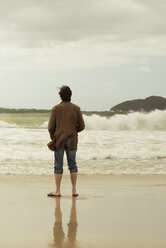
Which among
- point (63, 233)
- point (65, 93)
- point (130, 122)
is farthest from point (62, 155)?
point (130, 122)

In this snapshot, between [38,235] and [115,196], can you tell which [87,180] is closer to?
[115,196]

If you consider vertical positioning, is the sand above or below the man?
below

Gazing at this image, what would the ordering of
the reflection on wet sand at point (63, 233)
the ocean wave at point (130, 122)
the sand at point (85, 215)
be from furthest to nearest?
the ocean wave at point (130, 122) → the sand at point (85, 215) → the reflection on wet sand at point (63, 233)

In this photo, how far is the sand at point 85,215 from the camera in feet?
13.2

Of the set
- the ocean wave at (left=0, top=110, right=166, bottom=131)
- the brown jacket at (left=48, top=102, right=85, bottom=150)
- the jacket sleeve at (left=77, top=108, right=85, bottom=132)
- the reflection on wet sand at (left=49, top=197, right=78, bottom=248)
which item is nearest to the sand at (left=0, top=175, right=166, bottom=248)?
the reflection on wet sand at (left=49, top=197, right=78, bottom=248)

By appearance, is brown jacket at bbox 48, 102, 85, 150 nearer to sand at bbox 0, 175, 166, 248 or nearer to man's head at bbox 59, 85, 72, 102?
man's head at bbox 59, 85, 72, 102

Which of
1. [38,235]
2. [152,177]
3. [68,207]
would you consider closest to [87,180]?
[152,177]

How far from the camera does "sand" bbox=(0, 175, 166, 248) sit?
13.2ft

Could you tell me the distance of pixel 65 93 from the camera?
248 inches

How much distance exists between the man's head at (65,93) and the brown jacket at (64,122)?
0.26 feet

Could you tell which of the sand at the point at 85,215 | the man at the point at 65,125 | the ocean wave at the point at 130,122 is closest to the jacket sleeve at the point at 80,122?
the man at the point at 65,125

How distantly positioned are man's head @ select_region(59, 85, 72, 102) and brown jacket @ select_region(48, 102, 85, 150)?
78 millimetres

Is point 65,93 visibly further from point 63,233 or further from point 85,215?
point 63,233

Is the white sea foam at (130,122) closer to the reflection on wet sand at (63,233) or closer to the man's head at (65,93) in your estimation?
the man's head at (65,93)
